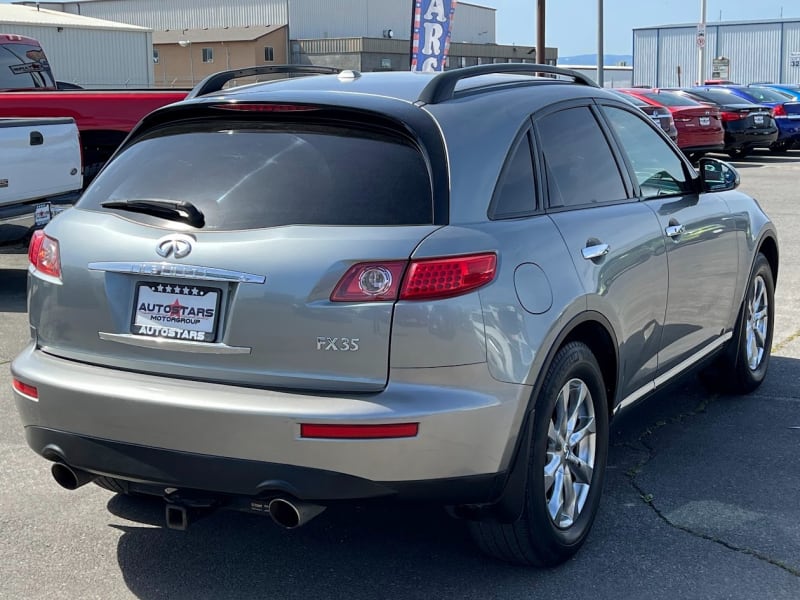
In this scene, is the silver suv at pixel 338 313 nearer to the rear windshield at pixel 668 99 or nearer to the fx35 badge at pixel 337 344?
the fx35 badge at pixel 337 344

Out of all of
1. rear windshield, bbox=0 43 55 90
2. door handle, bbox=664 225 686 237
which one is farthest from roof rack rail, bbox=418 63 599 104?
rear windshield, bbox=0 43 55 90

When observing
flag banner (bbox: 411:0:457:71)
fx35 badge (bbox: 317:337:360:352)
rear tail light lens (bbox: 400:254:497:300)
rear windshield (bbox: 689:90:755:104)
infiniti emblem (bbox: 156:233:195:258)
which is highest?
flag banner (bbox: 411:0:457:71)

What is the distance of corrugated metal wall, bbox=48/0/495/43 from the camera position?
2840 inches

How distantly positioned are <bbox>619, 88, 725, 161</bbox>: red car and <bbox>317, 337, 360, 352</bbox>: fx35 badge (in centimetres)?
1871

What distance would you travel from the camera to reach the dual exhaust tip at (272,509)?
348 centimetres

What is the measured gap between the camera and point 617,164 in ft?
16.0

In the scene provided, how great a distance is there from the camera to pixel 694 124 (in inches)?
853

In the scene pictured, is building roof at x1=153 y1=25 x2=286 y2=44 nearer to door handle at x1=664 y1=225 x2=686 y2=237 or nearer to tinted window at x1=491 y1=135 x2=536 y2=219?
door handle at x1=664 y1=225 x2=686 y2=237

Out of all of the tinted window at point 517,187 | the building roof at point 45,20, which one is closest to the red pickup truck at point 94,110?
the tinted window at point 517,187

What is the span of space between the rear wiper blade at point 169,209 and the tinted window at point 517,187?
99cm

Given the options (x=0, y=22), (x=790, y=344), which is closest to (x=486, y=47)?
(x=0, y=22)

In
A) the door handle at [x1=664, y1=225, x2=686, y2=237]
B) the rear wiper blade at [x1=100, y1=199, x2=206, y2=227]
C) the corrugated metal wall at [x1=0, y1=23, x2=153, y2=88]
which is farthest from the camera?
the corrugated metal wall at [x1=0, y1=23, x2=153, y2=88]

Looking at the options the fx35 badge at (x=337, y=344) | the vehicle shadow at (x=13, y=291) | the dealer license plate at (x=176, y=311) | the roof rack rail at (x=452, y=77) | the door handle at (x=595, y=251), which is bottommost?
the vehicle shadow at (x=13, y=291)

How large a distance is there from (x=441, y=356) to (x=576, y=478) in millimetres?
1076
